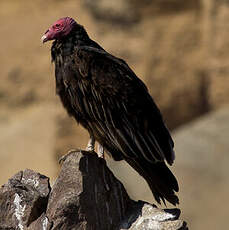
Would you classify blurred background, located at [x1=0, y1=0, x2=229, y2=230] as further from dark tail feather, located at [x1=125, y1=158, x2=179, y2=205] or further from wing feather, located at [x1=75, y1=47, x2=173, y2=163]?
dark tail feather, located at [x1=125, y1=158, x2=179, y2=205]

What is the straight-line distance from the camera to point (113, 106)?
22.3 feet

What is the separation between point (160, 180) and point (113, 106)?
0.65 m

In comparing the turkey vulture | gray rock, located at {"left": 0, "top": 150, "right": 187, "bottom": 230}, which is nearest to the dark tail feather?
the turkey vulture

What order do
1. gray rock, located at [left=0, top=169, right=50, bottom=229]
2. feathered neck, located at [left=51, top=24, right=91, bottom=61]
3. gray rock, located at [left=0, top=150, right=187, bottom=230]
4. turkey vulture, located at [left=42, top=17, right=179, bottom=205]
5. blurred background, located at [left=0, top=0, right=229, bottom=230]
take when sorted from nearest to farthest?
gray rock, located at [left=0, top=150, right=187, bottom=230]
gray rock, located at [left=0, top=169, right=50, bottom=229]
turkey vulture, located at [left=42, top=17, right=179, bottom=205]
feathered neck, located at [left=51, top=24, right=91, bottom=61]
blurred background, located at [left=0, top=0, right=229, bottom=230]

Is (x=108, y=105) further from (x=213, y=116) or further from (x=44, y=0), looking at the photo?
(x=44, y=0)

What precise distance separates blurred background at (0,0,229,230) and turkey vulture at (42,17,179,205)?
554 cm

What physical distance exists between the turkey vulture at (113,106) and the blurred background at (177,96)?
18.2ft

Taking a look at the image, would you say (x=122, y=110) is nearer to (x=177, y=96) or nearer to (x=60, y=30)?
(x=60, y=30)

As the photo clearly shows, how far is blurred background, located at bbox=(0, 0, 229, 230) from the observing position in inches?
498

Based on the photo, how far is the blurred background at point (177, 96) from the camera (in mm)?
12641

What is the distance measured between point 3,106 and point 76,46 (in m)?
13.3

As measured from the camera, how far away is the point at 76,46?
703cm

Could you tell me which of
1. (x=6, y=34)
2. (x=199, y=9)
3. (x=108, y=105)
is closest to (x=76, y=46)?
(x=108, y=105)

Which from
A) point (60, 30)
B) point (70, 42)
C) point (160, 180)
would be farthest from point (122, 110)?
point (60, 30)
